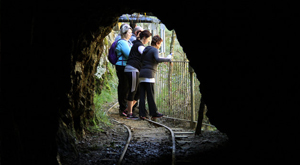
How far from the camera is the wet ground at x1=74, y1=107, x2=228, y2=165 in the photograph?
5895 mm

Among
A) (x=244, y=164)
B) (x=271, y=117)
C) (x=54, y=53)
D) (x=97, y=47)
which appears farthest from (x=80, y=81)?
(x=271, y=117)

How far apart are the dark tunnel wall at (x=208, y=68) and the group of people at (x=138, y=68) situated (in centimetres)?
304

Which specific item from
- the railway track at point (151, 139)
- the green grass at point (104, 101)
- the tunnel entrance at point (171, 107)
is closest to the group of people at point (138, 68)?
the railway track at point (151, 139)

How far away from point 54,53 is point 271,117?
2980mm

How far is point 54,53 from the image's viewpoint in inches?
187

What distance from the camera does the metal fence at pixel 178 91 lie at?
8.67 meters

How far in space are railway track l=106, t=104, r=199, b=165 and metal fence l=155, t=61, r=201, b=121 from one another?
3.31 feet

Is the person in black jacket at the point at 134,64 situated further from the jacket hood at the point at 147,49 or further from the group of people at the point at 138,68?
the jacket hood at the point at 147,49

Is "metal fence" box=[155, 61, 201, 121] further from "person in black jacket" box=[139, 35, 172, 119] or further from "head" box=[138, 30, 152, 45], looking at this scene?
"head" box=[138, 30, 152, 45]

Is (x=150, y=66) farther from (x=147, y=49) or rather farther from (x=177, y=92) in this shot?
(x=177, y=92)

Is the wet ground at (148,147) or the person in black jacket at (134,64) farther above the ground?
the person in black jacket at (134,64)

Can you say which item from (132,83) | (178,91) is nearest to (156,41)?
(132,83)

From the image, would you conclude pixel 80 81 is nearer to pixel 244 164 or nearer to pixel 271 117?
pixel 244 164

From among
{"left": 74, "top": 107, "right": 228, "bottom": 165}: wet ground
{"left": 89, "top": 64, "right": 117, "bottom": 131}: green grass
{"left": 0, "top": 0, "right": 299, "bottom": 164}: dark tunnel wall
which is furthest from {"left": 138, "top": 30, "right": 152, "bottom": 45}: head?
{"left": 0, "top": 0, "right": 299, "bottom": 164}: dark tunnel wall
